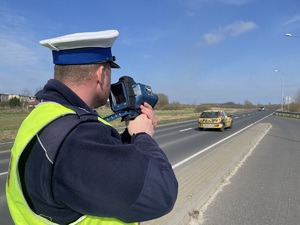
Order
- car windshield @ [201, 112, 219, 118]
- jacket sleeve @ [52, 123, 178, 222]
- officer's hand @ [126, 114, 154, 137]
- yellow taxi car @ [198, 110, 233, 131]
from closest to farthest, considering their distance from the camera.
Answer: jacket sleeve @ [52, 123, 178, 222] < officer's hand @ [126, 114, 154, 137] < yellow taxi car @ [198, 110, 233, 131] < car windshield @ [201, 112, 219, 118]

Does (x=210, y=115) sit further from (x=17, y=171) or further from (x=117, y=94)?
(x=17, y=171)

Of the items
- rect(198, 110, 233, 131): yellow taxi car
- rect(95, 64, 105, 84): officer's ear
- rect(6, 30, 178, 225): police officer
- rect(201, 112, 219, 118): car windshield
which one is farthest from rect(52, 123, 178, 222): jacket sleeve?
rect(201, 112, 219, 118): car windshield

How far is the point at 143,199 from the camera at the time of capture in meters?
0.96

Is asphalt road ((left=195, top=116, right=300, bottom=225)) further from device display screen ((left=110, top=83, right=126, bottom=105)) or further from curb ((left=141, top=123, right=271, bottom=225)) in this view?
device display screen ((left=110, top=83, right=126, bottom=105))

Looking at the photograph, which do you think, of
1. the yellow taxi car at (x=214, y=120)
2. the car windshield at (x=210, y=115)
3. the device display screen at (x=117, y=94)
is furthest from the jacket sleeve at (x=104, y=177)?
the car windshield at (x=210, y=115)

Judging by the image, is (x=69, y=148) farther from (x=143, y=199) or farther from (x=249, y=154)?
(x=249, y=154)

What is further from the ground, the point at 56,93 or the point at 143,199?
the point at 56,93

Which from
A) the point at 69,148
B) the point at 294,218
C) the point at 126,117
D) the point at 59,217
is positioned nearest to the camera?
the point at 69,148

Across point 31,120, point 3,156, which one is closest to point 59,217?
point 31,120

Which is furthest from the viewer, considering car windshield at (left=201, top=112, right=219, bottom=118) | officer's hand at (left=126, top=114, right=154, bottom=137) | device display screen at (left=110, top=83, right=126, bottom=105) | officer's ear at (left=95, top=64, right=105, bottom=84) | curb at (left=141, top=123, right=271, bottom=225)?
car windshield at (left=201, top=112, right=219, bottom=118)

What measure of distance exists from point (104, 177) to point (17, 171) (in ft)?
1.30

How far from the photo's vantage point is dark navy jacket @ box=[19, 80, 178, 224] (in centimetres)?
90

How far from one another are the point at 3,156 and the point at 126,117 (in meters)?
9.12

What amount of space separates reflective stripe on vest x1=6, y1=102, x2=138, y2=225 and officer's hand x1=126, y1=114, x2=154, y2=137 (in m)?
0.44
